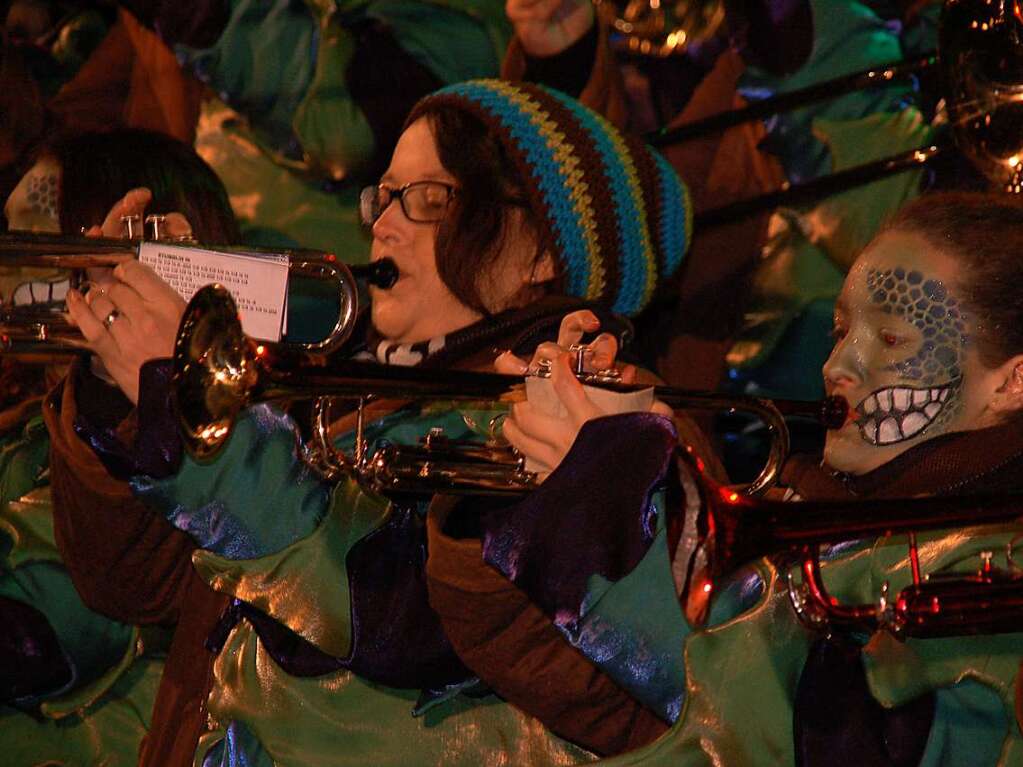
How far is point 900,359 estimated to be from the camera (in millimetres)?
2725

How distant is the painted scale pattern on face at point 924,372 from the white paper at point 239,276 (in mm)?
969

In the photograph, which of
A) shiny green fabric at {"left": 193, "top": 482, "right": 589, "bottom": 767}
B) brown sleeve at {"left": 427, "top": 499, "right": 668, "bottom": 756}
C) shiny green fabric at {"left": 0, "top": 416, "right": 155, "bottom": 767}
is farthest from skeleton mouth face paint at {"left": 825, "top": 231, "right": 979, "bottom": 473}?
shiny green fabric at {"left": 0, "top": 416, "right": 155, "bottom": 767}

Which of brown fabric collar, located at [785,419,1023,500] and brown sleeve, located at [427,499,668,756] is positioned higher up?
brown fabric collar, located at [785,419,1023,500]

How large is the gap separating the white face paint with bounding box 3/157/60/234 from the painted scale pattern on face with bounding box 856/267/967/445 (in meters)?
1.75

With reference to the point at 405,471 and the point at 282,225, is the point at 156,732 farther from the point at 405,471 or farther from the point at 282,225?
the point at 282,225

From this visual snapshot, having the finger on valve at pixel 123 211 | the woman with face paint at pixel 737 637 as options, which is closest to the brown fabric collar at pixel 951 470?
the woman with face paint at pixel 737 637

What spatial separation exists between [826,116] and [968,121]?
1.98ft

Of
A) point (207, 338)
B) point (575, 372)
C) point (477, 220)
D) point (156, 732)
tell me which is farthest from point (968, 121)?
point (156, 732)

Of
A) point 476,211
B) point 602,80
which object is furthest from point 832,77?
point 476,211

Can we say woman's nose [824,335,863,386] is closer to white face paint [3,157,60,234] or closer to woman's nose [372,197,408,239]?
woman's nose [372,197,408,239]

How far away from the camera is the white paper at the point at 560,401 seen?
254 cm

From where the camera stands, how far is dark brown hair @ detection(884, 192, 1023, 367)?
107 inches

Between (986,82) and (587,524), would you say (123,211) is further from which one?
(986,82)

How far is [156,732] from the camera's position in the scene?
3.15 metres
